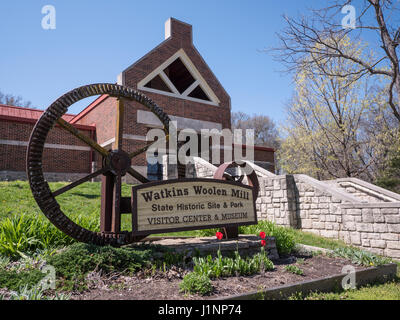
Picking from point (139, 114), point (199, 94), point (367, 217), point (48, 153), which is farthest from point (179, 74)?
point (367, 217)

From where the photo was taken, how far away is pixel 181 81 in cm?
2102

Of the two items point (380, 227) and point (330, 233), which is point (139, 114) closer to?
point (330, 233)

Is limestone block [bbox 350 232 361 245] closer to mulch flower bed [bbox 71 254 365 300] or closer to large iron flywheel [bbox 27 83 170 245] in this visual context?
mulch flower bed [bbox 71 254 365 300]

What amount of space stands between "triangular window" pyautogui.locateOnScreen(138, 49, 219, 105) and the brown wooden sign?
13.3m

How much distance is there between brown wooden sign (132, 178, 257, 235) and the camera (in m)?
5.00

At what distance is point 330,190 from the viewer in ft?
31.8

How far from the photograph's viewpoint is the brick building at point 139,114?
14969 mm

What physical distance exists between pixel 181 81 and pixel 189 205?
16.7 meters

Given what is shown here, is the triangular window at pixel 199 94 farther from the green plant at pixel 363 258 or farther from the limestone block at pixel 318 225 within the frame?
the green plant at pixel 363 258
